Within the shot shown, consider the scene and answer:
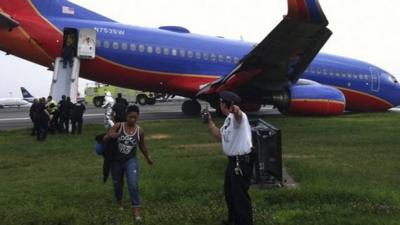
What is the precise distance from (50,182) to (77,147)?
5.08m

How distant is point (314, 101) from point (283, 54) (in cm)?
245

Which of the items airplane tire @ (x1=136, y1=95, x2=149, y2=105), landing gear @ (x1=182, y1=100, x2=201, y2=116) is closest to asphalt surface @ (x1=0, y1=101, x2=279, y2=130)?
landing gear @ (x1=182, y1=100, x2=201, y2=116)

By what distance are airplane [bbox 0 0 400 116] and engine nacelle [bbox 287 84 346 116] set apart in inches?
1.6

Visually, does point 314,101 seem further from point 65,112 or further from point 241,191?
point 241,191

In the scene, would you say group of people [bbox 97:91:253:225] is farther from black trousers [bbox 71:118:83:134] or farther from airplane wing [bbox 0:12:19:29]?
airplane wing [bbox 0:12:19:29]

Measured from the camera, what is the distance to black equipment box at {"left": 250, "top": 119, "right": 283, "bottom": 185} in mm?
8328

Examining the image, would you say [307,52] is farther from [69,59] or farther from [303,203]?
[303,203]

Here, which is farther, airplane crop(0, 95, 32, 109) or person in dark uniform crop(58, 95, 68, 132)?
airplane crop(0, 95, 32, 109)

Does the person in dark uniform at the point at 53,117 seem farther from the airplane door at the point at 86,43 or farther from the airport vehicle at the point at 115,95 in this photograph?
the airport vehicle at the point at 115,95

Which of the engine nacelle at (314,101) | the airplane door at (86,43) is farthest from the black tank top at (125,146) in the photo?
the airplane door at (86,43)

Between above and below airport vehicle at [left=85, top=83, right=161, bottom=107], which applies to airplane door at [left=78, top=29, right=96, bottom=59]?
above

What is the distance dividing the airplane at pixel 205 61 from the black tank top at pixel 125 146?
1145 centimetres

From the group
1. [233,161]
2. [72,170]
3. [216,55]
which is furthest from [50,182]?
[216,55]

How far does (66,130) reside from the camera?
18.4 metres
